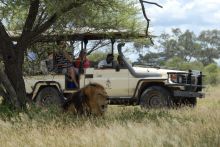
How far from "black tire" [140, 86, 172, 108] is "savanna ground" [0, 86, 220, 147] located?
12.9 feet

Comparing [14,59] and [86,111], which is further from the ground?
[14,59]

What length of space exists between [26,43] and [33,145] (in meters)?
5.07

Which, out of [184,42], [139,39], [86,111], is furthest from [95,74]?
[184,42]

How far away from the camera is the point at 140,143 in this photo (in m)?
7.73

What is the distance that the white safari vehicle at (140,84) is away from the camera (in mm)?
15742

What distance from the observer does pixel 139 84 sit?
A: 16.2 meters

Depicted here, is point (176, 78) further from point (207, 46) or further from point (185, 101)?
point (207, 46)

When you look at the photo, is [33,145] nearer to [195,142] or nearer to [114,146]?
[114,146]

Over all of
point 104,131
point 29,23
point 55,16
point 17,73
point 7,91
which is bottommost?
point 104,131

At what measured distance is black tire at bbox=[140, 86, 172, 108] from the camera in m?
15.6

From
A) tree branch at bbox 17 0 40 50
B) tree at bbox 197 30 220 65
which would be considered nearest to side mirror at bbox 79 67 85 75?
tree branch at bbox 17 0 40 50

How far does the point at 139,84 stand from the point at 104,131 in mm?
7404

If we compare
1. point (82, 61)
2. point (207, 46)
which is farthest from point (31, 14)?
point (207, 46)

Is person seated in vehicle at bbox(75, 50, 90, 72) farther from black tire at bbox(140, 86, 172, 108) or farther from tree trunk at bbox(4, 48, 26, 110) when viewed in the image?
tree trunk at bbox(4, 48, 26, 110)
